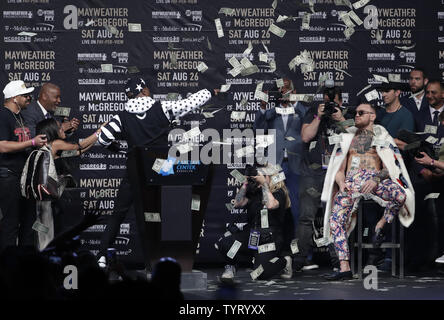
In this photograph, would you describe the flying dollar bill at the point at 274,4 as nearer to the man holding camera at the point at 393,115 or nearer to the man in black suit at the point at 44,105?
the man holding camera at the point at 393,115

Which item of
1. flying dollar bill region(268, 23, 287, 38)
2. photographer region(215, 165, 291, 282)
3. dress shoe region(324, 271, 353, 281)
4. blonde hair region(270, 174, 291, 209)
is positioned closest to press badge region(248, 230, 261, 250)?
photographer region(215, 165, 291, 282)

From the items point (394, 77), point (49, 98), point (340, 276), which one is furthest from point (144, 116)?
point (394, 77)

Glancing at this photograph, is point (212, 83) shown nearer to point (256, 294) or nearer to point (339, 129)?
point (339, 129)

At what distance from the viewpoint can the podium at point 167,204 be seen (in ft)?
21.5

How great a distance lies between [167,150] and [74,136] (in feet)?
7.15

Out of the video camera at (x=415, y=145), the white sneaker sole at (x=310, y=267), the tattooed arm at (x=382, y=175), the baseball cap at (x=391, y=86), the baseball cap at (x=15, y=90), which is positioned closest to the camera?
the tattooed arm at (x=382, y=175)

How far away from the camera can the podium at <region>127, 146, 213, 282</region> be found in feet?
21.5

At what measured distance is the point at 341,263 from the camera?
7219 millimetres

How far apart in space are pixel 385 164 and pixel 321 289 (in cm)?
134

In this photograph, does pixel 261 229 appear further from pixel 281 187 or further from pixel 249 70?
pixel 249 70

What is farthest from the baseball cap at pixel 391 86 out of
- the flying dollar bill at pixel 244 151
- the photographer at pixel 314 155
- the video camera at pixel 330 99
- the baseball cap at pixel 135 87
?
the baseball cap at pixel 135 87

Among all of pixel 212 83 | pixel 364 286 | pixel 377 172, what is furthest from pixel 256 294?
pixel 212 83

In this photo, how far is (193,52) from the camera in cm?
853

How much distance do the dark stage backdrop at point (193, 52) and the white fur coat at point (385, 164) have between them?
1250 millimetres
